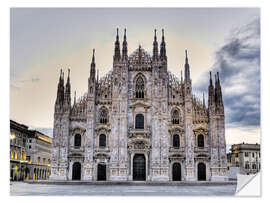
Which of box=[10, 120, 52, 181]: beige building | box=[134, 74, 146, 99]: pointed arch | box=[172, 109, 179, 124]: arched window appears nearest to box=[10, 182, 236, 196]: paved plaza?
box=[10, 120, 52, 181]: beige building

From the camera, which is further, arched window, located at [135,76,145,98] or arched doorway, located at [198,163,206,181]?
arched window, located at [135,76,145,98]

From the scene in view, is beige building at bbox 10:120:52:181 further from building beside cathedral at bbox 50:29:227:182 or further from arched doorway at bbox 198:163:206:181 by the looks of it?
arched doorway at bbox 198:163:206:181

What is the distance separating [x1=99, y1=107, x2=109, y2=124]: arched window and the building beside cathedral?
91mm

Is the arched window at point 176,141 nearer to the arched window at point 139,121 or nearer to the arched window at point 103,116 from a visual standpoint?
the arched window at point 139,121

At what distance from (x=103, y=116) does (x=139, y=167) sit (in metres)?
5.64

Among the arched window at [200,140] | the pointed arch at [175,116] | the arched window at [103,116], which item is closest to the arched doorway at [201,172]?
the arched window at [200,140]

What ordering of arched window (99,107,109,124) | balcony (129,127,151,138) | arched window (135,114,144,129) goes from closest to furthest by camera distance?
1. balcony (129,127,151,138)
2. arched window (135,114,144,129)
3. arched window (99,107,109,124)

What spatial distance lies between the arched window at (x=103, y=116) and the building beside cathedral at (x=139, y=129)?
3.6 inches

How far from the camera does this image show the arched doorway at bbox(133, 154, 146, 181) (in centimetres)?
2888

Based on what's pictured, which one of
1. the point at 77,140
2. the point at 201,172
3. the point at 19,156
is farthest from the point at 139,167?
the point at 19,156

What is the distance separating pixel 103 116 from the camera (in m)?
30.0

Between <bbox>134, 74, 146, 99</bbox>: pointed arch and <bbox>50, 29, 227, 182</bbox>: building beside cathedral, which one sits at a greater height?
<bbox>134, 74, 146, 99</bbox>: pointed arch
